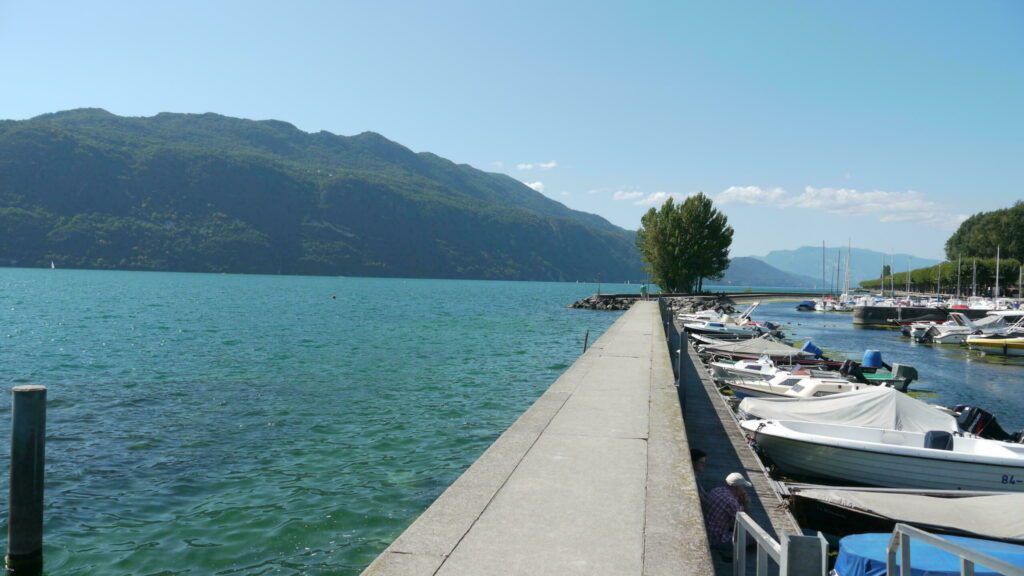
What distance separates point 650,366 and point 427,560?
12636 millimetres

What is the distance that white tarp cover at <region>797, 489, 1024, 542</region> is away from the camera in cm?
796

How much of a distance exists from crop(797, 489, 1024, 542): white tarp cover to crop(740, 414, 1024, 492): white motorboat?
6.98 ft

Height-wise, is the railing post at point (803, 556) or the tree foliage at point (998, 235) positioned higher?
the tree foliage at point (998, 235)

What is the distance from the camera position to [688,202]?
90.1 meters

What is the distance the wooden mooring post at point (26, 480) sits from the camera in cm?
769

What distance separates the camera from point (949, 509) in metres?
8.46

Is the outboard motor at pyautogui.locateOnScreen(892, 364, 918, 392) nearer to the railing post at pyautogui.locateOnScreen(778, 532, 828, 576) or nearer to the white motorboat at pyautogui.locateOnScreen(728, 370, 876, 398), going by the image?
the white motorboat at pyautogui.locateOnScreen(728, 370, 876, 398)

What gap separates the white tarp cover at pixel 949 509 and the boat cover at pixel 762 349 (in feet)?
58.8

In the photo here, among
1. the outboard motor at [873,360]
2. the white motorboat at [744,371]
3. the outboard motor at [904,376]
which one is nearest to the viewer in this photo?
the white motorboat at [744,371]

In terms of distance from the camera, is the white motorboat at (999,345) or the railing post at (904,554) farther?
the white motorboat at (999,345)

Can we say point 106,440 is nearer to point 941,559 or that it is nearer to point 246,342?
point 941,559

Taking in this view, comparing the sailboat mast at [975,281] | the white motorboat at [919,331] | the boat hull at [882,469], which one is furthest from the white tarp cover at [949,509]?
the sailboat mast at [975,281]

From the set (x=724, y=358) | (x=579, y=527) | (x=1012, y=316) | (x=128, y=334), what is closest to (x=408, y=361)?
(x=724, y=358)

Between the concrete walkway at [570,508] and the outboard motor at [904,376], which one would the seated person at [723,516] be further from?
the outboard motor at [904,376]
